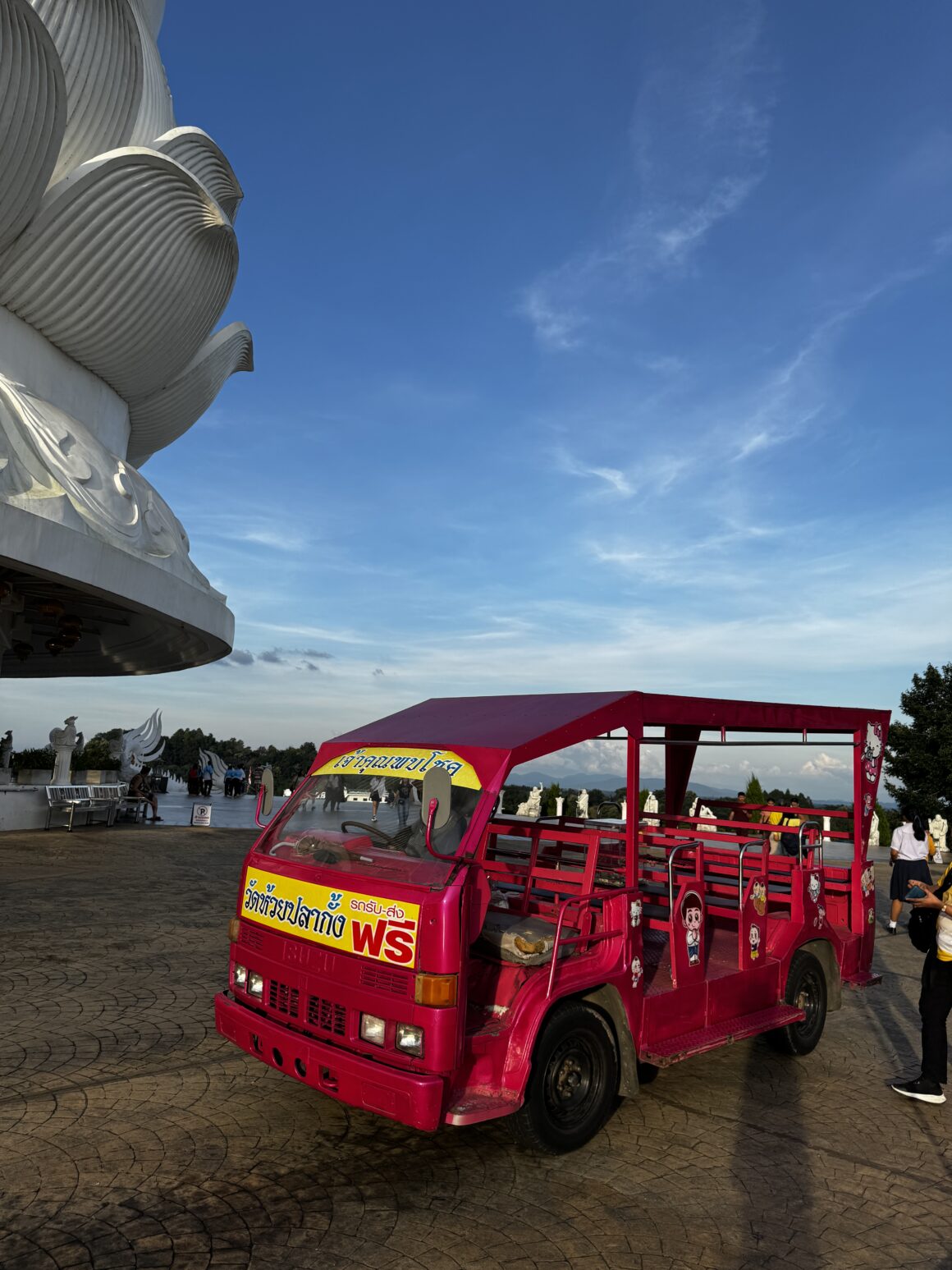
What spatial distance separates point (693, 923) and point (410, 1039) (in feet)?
7.14

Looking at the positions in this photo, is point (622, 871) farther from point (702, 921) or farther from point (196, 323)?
point (196, 323)

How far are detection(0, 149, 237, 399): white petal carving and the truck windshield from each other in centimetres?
1330

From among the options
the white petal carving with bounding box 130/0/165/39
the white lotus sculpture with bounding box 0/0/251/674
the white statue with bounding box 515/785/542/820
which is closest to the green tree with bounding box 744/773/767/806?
the white statue with bounding box 515/785/542/820

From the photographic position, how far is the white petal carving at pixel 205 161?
16.2m

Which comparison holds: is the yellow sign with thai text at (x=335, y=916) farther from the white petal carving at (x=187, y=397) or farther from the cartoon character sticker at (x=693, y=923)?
the white petal carving at (x=187, y=397)

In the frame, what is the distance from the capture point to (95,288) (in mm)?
15148

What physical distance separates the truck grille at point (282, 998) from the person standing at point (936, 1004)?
12.3 feet

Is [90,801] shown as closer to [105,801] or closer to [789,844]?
[105,801]

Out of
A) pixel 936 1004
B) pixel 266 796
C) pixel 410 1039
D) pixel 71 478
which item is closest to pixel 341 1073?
pixel 410 1039

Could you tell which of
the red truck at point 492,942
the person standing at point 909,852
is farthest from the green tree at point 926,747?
the red truck at point 492,942

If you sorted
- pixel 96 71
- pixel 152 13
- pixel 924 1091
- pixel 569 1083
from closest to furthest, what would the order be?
1. pixel 569 1083
2. pixel 924 1091
3. pixel 96 71
4. pixel 152 13

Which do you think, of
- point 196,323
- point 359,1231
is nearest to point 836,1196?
point 359,1231

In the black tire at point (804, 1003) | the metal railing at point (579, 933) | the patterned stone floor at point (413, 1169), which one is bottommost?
the patterned stone floor at point (413, 1169)

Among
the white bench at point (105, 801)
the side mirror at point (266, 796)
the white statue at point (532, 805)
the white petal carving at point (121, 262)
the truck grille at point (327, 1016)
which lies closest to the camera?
the truck grille at point (327, 1016)
